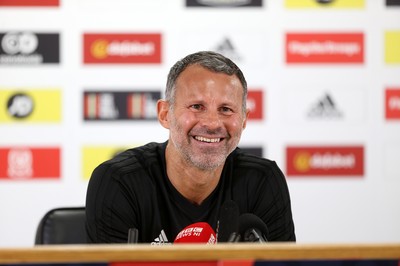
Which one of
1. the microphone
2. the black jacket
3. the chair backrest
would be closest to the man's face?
the black jacket

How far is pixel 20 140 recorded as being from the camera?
3.80 metres

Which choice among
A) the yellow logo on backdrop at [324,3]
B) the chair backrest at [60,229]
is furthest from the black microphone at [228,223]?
the yellow logo on backdrop at [324,3]

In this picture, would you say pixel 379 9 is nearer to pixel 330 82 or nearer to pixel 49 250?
pixel 330 82

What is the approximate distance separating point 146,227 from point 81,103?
2.21 metres

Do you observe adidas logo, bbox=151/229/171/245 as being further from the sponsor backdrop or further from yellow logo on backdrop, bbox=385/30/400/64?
yellow logo on backdrop, bbox=385/30/400/64

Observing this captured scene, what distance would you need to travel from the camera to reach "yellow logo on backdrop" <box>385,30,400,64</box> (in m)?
3.93

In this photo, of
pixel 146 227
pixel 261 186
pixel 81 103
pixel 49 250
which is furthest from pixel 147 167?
pixel 81 103

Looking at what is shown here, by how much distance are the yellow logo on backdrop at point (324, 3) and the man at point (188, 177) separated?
226cm

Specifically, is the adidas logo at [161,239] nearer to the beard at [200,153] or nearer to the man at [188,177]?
the man at [188,177]

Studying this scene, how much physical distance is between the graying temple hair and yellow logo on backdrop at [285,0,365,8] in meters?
2.25

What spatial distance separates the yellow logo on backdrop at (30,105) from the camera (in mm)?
3801

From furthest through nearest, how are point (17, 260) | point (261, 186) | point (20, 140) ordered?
point (20, 140) < point (261, 186) < point (17, 260)

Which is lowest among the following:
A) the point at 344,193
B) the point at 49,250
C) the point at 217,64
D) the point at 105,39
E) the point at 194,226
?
the point at 344,193

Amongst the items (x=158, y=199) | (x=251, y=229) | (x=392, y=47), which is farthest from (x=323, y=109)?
(x=251, y=229)
